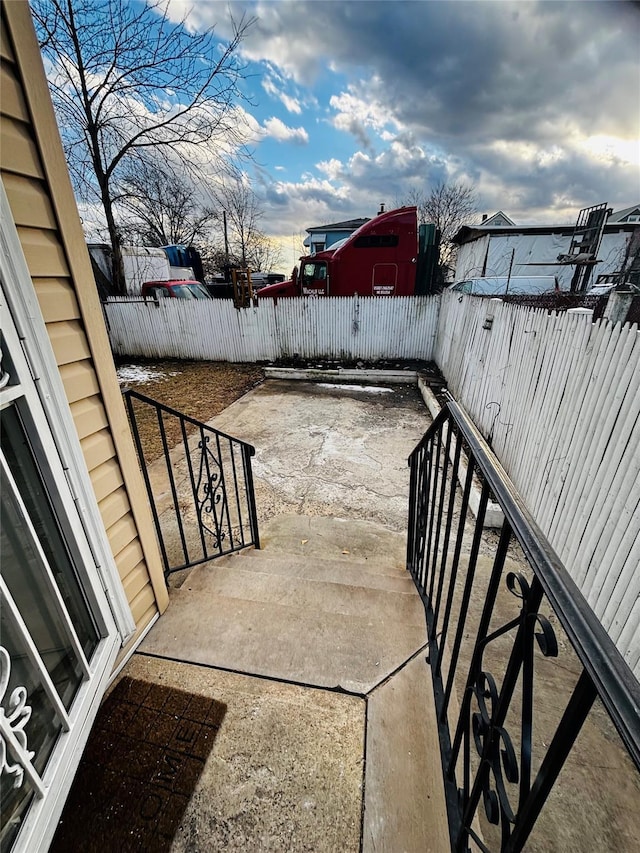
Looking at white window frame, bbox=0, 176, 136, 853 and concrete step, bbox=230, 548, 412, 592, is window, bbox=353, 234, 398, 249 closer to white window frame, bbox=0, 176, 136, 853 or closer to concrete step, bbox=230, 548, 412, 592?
concrete step, bbox=230, 548, 412, 592

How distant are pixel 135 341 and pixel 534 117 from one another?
9.60 meters

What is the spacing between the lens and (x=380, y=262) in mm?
9258

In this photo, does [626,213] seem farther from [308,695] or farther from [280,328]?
[308,695]

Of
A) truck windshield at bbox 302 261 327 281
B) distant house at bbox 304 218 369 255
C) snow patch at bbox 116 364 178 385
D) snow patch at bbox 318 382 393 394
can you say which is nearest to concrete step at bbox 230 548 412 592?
snow patch at bbox 318 382 393 394

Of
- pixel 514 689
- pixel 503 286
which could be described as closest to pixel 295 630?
pixel 514 689

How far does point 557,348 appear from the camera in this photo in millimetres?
2818

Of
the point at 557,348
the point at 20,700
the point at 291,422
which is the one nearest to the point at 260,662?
the point at 20,700

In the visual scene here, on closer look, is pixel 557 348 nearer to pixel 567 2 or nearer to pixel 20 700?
pixel 567 2

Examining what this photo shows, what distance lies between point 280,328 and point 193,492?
23.4 feet

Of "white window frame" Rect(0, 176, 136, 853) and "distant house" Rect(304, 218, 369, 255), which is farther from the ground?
"distant house" Rect(304, 218, 369, 255)

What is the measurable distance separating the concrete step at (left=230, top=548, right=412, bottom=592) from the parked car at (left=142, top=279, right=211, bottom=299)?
9202 mm

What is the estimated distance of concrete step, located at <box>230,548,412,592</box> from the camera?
2.27m

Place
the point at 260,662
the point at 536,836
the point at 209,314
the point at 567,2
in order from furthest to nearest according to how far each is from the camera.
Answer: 1. the point at 209,314
2. the point at 567,2
3. the point at 260,662
4. the point at 536,836

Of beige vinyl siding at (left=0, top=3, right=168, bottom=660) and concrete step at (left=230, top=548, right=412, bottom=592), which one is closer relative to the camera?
beige vinyl siding at (left=0, top=3, right=168, bottom=660)
